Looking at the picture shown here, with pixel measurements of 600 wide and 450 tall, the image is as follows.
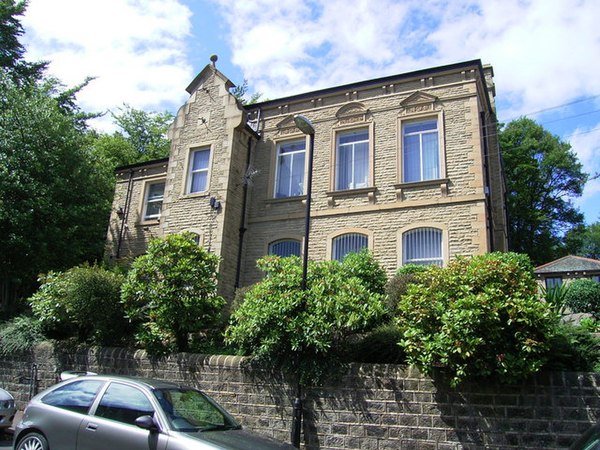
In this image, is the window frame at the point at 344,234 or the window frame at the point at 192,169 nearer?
the window frame at the point at 344,234

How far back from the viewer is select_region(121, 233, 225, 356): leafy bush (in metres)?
10.6

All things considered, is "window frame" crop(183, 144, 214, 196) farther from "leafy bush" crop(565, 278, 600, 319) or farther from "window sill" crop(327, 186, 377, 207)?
"leafy bush" crop(565, 278, 600, 319)

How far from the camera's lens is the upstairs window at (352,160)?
16266 millimetres

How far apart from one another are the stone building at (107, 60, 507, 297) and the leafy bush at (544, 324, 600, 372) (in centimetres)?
554

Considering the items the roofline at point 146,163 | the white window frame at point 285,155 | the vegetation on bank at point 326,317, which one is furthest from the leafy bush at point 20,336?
the roofline at point 146,163

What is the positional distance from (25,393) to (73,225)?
8.11 m

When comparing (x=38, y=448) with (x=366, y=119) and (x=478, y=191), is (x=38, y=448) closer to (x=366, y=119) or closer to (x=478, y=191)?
(x=478, y=191)

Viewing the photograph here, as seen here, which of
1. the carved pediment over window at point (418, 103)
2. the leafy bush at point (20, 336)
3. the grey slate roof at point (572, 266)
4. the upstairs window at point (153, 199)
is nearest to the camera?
the leafy bush at point (20, 336)

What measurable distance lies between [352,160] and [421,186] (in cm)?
282

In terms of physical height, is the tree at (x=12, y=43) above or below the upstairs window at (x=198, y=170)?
above

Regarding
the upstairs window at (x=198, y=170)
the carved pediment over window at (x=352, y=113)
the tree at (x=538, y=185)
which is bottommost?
the upstairs window at (x=198, y=170)

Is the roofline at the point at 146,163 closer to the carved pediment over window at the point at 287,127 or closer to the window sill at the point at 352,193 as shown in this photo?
the carved pediment over window at the point at 287,127

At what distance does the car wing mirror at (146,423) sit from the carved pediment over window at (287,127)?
13714mm

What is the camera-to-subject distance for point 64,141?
19109 mm
